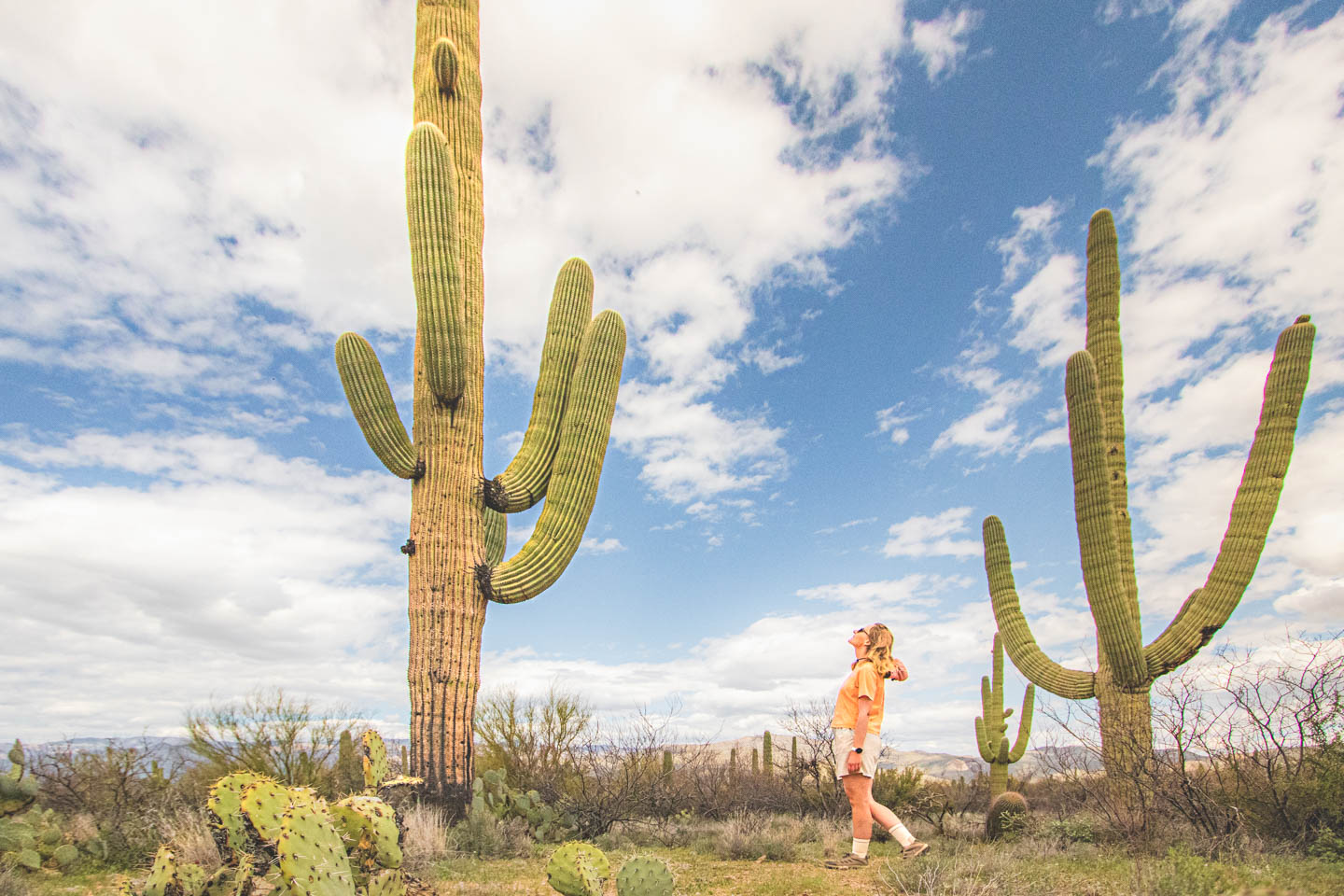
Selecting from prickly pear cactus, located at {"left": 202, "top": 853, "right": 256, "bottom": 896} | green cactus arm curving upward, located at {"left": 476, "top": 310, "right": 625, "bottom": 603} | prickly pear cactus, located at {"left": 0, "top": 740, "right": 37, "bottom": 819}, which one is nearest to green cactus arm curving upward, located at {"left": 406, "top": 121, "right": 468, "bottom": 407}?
green cactus arm curving upward, located at {"left": 476, "top": 310, "right": 625, "bottom": 603}

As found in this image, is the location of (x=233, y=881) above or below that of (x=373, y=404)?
below

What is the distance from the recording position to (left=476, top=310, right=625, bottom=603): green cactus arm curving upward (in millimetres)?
8805

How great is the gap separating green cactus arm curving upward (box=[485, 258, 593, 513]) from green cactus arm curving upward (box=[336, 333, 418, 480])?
1.04 meters

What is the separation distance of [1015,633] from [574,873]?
8.41 m

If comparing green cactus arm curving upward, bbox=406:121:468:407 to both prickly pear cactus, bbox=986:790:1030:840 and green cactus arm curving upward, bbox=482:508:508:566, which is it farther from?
prickly pear cactus, bbox=986:790:1030:840

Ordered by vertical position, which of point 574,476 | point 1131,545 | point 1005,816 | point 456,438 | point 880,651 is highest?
point 456,438

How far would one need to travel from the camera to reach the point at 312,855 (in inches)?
120

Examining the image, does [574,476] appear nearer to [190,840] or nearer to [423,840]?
[423,840]

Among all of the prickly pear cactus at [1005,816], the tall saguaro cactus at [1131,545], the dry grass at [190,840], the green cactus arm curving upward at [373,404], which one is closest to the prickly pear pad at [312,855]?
the dry grass at [190,840]

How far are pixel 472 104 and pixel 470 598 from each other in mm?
6431

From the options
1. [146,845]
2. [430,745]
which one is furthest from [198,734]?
[430,745]

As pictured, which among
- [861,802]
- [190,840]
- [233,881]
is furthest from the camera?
[190,840]

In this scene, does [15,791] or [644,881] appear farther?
[15,791]

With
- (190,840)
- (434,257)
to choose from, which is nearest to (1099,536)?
(434,257)
